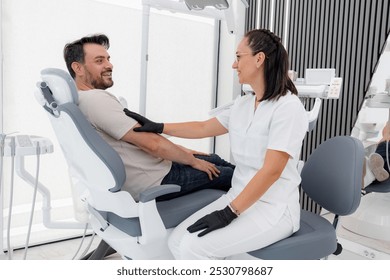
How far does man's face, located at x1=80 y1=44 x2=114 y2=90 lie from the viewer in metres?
1.65

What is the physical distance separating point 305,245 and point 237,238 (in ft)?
0.78

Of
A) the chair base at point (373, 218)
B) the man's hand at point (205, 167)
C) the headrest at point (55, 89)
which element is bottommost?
the chair base at point (373, 218)

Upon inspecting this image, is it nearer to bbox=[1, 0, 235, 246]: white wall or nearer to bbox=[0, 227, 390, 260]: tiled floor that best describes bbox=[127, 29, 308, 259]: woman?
bbox=[0, 227, 390, 260]: tiled floor

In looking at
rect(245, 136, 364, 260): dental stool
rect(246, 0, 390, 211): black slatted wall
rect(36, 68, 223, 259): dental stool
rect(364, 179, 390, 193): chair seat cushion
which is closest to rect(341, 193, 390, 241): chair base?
rect(364, 179, 390, 193): chair seat cushion

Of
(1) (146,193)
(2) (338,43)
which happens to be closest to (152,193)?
(1) (146,193)

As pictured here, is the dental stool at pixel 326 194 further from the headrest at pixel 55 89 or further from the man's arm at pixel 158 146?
the headrest at pixel 55 89

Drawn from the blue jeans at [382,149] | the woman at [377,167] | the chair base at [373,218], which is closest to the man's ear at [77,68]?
the woman at [377,167]

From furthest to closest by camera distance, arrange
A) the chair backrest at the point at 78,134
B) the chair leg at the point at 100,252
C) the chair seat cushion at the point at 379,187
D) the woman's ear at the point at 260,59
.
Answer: the chair seat cushion at the point at 379,187, the chair leg at the point at 100,252, the woman's ear at the point at 260,59, the chair backrest at the point at 78,134

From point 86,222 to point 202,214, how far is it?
878 millimetres

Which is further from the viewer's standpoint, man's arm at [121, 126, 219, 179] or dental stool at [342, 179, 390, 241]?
dental stool at [342, 179, 390, 241]

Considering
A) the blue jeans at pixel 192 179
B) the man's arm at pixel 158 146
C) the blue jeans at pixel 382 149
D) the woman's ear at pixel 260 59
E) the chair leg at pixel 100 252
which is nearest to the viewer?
the woman's ear at pixel 260 59

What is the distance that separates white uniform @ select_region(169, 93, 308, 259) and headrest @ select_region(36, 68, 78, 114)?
603 millimetres

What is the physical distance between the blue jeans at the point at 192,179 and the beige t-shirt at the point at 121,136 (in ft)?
0.12

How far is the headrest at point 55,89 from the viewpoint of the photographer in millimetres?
1268
